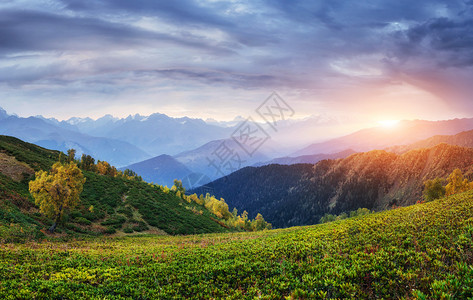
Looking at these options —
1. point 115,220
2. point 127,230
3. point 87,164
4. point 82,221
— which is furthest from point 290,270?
point 87,164

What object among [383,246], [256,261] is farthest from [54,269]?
[383,246]

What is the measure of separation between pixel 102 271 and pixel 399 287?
689 inches

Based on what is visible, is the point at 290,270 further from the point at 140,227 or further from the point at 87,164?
the point at 87,164

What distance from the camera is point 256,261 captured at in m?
16.6

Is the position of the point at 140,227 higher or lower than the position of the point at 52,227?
lower

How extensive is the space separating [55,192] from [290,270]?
1469 inches

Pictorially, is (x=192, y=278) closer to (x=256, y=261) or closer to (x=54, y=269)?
(x=256, y=261)

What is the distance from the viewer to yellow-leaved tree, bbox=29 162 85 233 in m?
35.0

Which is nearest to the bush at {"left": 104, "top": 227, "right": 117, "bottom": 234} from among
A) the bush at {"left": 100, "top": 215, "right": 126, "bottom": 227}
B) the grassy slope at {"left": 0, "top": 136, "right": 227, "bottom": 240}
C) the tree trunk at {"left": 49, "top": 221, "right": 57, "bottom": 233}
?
the grassy slope at {"left": 0, "top": 136, "right": 227, "bottom": 240}

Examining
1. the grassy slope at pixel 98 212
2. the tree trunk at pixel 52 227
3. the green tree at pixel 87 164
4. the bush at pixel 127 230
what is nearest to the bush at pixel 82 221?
the grassy slope at pixel 98 212

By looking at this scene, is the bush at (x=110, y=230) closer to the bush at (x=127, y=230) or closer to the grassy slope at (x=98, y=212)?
the grassy slope at (x=98, y=212)

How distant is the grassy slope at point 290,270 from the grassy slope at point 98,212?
16500 mm

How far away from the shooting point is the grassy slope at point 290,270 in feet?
37.6

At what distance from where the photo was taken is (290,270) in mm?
14508
